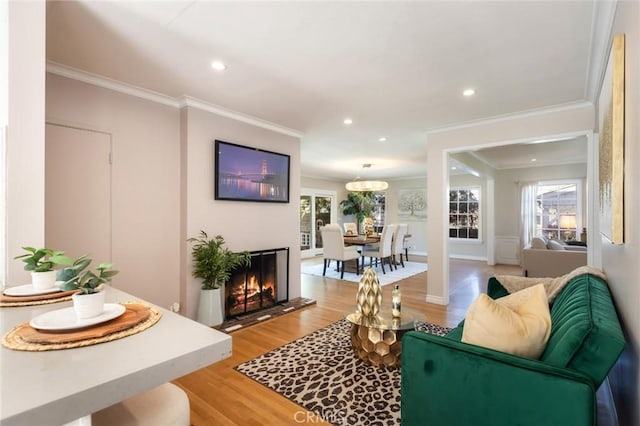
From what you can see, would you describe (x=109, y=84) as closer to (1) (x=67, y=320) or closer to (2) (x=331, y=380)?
(1) (x=67, y=320)

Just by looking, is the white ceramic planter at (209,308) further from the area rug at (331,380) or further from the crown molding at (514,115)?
the crown molding at (514,115)

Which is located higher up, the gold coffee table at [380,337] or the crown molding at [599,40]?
the crown molding at [599,40]

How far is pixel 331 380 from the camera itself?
2355 millimetres

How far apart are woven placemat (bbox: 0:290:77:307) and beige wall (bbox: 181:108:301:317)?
2105 mm

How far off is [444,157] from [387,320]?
268cm

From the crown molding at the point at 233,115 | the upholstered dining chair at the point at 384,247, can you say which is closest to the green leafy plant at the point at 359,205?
the upholstered dining chair at the point at 384,247

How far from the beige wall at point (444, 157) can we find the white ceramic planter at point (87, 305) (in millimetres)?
4117

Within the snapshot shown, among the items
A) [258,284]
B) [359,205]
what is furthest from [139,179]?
[359,205]

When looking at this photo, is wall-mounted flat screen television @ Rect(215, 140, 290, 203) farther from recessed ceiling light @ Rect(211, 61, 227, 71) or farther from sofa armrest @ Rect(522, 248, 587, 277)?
sofa armrest @ Rect(522, 248, 587, 277)

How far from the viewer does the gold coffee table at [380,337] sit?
8.21 ft

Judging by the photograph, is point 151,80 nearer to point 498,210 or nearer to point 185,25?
point 185,25

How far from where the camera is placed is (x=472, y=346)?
4.10ft

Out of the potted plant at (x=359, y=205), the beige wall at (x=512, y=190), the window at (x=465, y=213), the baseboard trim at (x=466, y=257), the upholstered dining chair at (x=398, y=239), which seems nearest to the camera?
the upholstered dining chair at (x=398, y=239)

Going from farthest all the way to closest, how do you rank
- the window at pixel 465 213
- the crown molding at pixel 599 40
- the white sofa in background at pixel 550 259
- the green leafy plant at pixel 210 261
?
the window at pixel 465 213 → the white sofa in background at pixel 550 259 → the green leafy plant at pixel 210 261 → the crown molding at pixel 599 40
